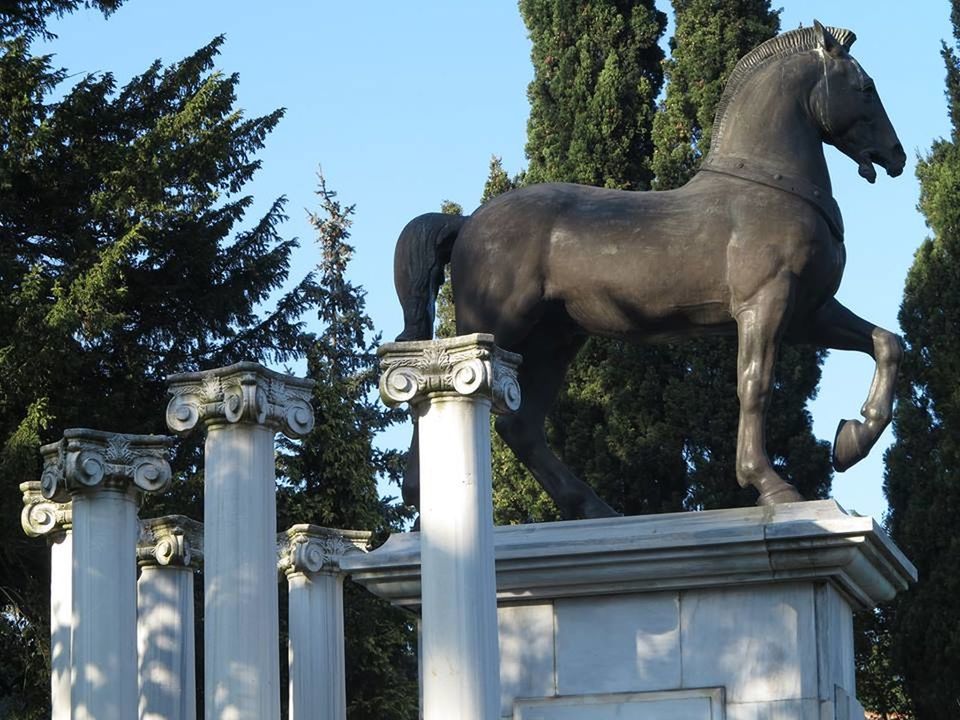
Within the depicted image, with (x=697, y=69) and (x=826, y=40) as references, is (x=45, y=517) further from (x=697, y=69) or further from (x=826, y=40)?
(x=697, y=69)

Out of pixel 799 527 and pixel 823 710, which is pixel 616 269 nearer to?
pixel 799 527

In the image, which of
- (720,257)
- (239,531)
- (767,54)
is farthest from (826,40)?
(239,531)

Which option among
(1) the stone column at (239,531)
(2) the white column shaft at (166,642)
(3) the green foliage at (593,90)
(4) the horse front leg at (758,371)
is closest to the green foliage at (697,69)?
(3) the green foliage at (593,90)

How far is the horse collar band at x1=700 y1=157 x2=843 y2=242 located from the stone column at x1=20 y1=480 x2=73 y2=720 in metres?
5.05

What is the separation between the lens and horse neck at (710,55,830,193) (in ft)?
40.5

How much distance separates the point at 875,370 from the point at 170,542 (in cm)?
560

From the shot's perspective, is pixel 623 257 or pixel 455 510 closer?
pixel 455 510

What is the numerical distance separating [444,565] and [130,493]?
2.65 meters

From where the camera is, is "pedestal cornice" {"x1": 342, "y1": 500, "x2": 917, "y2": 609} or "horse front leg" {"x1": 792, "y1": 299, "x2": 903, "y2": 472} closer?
"pedestal cornice" {"x1": 342, "y1": 500, "x2": 917, "y2": 609}

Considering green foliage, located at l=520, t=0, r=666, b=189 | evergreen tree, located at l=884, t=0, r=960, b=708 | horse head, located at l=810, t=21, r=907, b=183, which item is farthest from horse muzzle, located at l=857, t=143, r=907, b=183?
green foliage, located at l=520, t=0, r=666, b=189

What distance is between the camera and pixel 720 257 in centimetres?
1205

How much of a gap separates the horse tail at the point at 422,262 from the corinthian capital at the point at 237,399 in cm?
135

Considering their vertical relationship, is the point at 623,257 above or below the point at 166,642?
above

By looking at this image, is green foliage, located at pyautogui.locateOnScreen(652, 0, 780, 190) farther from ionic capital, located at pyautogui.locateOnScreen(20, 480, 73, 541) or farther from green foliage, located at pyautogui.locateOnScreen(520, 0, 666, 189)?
ionic capital, located at pyautogui.locateOnScreen(20, 480, 73, 541)
